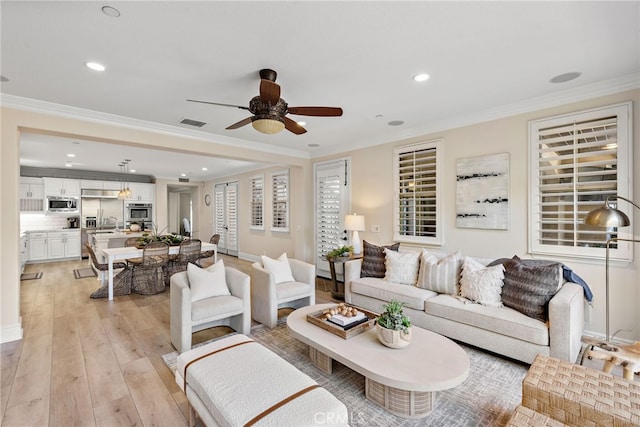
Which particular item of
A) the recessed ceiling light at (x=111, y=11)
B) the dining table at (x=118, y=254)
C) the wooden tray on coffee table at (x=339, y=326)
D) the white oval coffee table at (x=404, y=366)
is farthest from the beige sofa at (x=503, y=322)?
the dining table at (x=118, y=254)

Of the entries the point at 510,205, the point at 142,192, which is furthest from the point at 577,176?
the point at 142,192

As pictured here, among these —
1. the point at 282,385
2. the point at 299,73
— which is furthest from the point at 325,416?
the point at 299,73

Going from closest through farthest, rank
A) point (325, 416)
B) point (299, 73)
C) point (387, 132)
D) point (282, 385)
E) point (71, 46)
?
point (325, 416), point (282, 385), point (71, 46), point (299, 73), point (387, 132)

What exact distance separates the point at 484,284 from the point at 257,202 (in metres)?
6.06

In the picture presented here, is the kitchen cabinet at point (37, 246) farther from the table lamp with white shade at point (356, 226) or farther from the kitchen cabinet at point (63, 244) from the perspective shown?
the table lamp with white shade at point (356, 226)

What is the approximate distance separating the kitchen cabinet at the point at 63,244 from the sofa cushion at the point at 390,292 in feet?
27.9

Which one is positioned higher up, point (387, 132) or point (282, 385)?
point (387, 132)

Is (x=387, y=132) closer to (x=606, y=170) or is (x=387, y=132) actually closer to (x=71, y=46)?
(x=606, y=170)

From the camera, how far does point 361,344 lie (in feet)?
7.47

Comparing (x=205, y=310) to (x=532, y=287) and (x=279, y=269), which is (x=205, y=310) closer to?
(x=279, y=269)

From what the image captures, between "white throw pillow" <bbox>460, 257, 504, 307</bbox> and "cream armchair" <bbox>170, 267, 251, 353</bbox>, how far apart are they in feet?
7.95

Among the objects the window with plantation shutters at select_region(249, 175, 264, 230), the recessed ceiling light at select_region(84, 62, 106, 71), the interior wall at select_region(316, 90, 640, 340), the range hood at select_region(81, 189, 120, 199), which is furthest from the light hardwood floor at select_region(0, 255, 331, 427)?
the range hood at select_region(81, 189, 120, 199)

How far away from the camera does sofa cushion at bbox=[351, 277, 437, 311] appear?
129 inches

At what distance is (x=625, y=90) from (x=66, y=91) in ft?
18.8
